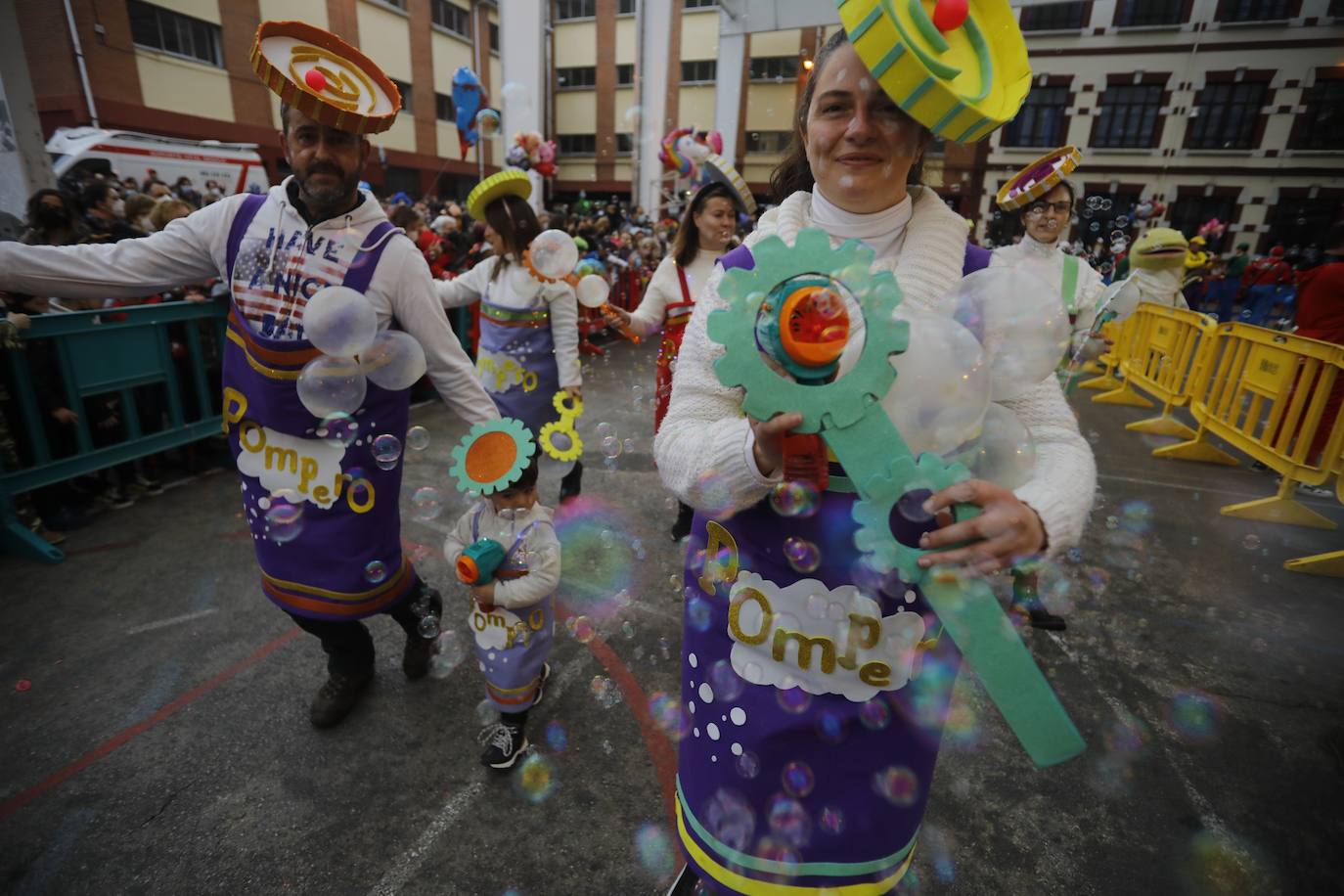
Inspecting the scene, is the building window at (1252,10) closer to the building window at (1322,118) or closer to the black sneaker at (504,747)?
the building window at (1322,118)

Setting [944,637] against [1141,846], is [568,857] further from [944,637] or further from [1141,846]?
[1141,846]

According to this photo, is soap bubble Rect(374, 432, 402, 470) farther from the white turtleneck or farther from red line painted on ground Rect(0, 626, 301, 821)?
the white turtleneck

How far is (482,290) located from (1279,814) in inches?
177

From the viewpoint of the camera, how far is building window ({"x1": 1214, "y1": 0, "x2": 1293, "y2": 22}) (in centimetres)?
1766

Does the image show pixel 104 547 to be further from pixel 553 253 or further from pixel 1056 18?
pixel 1056 18

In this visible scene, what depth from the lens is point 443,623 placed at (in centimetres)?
341

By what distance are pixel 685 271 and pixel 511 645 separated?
2432 millimetres

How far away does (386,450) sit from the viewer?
7.66ft

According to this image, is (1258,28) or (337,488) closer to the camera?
(337,488)

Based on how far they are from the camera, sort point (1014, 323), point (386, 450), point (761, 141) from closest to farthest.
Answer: point (1014, 323) < point (386, 450) < point (761, 141)

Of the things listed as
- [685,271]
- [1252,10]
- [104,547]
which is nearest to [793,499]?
[685,271]

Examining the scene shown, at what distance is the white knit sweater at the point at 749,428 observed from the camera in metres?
1.03

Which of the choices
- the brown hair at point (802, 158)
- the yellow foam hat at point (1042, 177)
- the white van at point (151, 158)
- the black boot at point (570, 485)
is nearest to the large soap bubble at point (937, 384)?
the brown hair at point (802, 158)

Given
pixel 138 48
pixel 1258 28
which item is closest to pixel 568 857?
pixel 138 48
